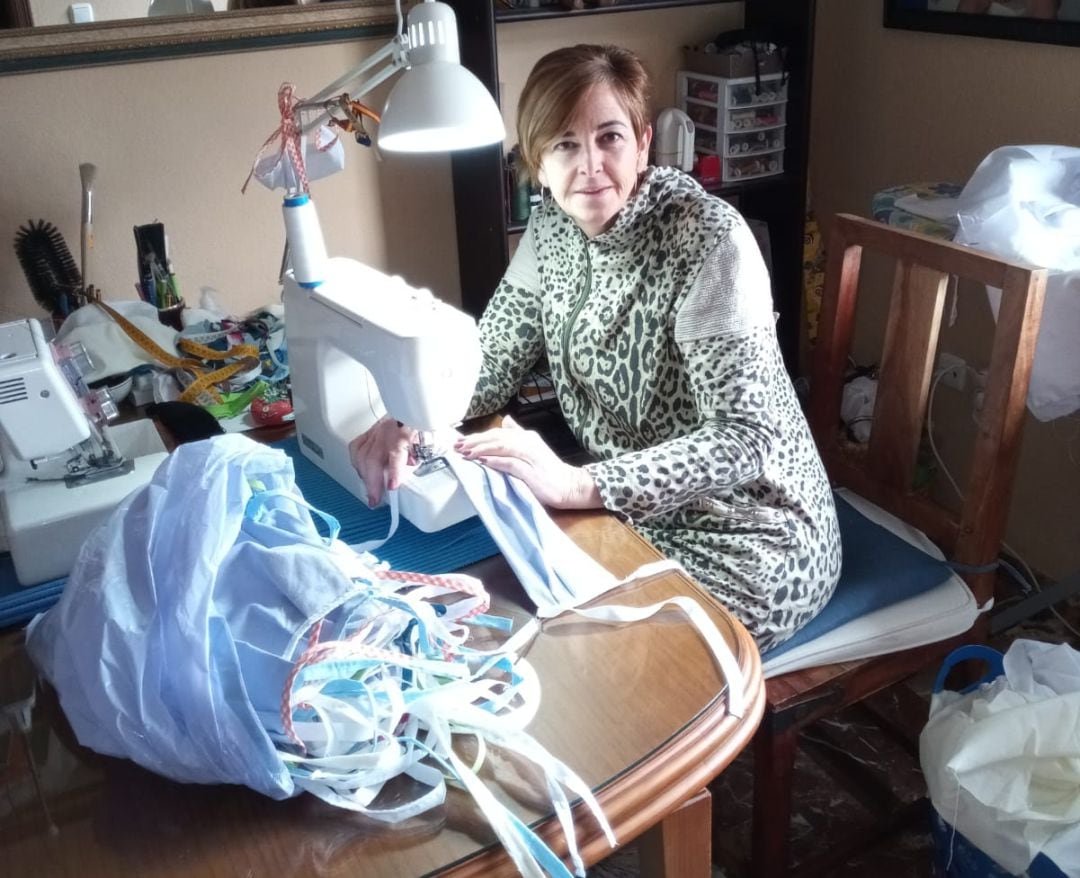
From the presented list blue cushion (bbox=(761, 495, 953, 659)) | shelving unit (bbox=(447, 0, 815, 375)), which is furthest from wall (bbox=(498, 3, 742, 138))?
blue cushion (bbox=(761, 495, 953, 659))

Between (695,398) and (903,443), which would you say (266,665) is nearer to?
(695,398)

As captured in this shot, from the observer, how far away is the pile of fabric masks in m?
0.81

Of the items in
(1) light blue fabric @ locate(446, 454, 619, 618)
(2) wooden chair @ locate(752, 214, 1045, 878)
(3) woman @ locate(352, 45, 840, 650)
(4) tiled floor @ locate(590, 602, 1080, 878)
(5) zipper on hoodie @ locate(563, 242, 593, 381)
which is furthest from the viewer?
Answer: (4) tiled floor @ locate(590, 602, 1080, 878)

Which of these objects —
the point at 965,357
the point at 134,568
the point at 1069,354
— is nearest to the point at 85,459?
the point at 134,568

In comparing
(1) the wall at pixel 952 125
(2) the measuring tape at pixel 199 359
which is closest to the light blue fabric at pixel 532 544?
(2) the measuring tape at pixel 199 359

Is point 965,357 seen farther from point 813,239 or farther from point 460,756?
point 460,756

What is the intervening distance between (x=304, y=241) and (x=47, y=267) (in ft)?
2.92

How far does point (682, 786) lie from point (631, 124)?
997 mm

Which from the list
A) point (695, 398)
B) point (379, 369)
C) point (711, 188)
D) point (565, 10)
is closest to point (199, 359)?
point (379, 369)

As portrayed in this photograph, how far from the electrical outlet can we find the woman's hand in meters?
1.42

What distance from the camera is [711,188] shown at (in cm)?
245

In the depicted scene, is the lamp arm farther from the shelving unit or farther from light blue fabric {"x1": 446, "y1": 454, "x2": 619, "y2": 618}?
the shelving unit

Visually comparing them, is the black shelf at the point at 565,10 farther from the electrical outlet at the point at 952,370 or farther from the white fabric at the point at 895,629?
the white fabric at the point at 895,629

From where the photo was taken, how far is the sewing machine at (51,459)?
1.07 meters
